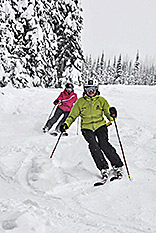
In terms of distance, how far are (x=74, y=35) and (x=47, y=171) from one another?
17.4 meters

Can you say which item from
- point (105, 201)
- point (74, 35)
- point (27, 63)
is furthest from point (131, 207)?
point (74, 35)

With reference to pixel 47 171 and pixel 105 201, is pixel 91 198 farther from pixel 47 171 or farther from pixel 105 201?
pixel 47 171

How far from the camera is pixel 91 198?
3.78 metres

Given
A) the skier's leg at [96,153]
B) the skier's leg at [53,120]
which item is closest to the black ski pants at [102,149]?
the skier's leg at [96,153]

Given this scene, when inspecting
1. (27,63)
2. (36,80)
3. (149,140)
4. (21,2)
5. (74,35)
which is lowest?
(149,140)

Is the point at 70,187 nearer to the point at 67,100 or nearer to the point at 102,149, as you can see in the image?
the point at 102,149

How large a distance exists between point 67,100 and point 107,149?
13.6 feet

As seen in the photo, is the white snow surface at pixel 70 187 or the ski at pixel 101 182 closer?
the white snow surface at pixel 70 187

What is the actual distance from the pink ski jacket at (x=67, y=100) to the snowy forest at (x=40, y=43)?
778 cm

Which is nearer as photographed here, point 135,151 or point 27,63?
point 135,151

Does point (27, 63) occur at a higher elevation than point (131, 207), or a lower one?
higher

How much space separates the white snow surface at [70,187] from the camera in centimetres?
294

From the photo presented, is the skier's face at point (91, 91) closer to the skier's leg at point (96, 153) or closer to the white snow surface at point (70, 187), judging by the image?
the skier's leg at point (96, 153)

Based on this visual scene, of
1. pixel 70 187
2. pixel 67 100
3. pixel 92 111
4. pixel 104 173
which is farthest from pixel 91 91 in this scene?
pixel 67 100
